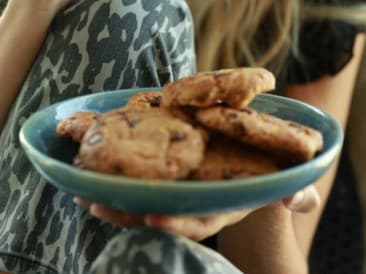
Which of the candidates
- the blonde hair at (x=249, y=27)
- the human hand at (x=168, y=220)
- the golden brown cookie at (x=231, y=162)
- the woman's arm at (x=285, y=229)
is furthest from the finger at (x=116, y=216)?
the blonde hair at (x=249, y=27)

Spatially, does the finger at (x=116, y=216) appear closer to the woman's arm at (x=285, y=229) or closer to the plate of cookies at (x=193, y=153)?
the plate of cookies at (x=193, y=153)

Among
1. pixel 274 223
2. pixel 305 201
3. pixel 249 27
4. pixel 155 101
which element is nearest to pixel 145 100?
pixel 155 101

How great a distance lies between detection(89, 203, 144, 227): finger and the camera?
584 mm

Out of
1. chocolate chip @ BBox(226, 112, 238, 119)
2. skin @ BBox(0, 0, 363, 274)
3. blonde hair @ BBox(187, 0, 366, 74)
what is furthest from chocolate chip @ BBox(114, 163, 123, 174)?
blonde hair @ BBox(187, 0, 366, 74)

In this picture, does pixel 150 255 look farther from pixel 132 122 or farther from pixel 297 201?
pixel 297 201

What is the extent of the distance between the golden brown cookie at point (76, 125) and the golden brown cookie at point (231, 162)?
0.13 metres

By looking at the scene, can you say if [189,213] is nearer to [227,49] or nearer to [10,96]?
[10,96]

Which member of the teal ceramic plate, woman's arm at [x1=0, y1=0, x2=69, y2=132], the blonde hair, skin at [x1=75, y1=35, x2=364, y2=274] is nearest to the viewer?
the teal ceramic plate

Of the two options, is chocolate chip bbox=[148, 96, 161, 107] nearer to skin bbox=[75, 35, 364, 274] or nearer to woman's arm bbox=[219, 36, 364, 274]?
skin bbox=[75, 35, 364, 274]

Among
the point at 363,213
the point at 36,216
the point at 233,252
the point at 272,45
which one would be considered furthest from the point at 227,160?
the point at 363,213

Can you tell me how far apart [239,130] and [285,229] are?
412 mm

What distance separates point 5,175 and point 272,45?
1.70 ft

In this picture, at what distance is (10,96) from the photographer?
889 mm

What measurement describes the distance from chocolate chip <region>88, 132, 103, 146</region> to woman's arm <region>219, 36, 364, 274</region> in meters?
0.40
